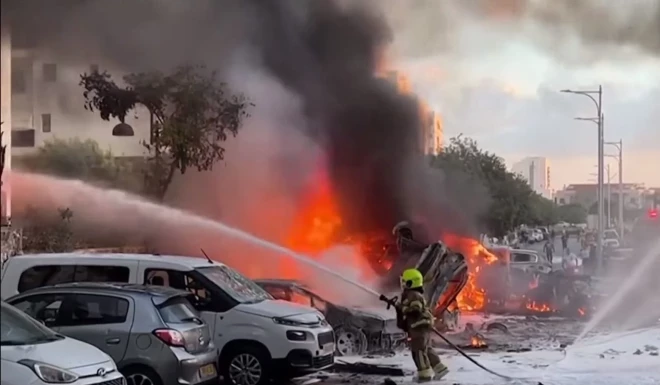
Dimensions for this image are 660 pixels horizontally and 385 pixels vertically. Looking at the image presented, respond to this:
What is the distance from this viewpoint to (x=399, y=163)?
13.5 meters

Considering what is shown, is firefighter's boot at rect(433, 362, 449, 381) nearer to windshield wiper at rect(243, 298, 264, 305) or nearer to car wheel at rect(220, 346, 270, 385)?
car wheel at rect(220, 346, 270, 385)

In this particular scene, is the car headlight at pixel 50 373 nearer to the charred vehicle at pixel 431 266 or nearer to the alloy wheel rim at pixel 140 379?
the alloy wheel rim at pixel 140 379

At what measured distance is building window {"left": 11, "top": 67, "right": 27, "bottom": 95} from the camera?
10081 mm

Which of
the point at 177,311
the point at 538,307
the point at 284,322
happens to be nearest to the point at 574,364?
the point at 538,307

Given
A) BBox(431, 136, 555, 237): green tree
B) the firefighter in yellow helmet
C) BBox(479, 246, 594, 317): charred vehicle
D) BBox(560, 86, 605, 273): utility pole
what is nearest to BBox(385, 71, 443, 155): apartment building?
BBox(431, 136, 555, 237): green tree

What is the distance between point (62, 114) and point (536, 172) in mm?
7127

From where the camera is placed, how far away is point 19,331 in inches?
276

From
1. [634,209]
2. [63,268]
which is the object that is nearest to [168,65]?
[63,268]

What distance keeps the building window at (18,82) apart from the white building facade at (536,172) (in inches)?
277

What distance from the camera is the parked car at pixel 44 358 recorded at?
6.67 meters

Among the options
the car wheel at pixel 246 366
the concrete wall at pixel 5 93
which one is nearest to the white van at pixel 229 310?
the car wheel at pixel 246 366

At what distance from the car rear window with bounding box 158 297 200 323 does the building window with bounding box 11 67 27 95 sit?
338 centimetres

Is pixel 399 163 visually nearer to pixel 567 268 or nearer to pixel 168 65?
pixel 567 268

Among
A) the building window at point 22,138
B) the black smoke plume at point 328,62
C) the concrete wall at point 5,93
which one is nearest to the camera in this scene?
the concrete wall at point 5,93
